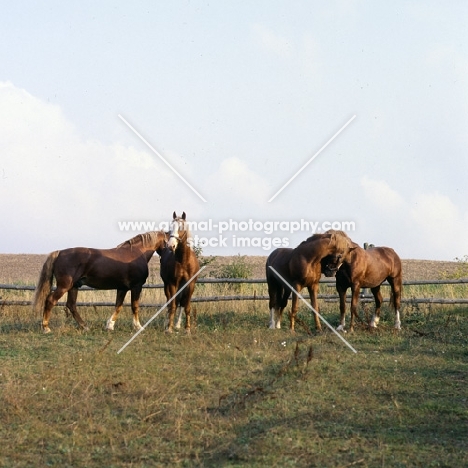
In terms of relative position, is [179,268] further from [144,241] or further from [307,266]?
[307,266]

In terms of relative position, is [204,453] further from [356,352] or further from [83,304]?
[83,304]

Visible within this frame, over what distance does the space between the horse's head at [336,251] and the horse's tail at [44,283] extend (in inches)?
183

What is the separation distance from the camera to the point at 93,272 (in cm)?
1244

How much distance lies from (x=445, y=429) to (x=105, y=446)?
3.15 metres

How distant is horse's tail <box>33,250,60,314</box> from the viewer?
40.3ft

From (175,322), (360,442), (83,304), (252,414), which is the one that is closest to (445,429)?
(360,442)

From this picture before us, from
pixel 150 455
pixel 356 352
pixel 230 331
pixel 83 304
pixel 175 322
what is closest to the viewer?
pixel 150 455

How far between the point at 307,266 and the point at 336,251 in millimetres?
579

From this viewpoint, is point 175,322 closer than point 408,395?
No

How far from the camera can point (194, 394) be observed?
8.01m

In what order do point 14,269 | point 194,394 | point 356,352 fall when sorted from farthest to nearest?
point 14,269, point 356,352, point 194,394

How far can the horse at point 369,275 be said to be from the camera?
1265 cm

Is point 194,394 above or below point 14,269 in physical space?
below

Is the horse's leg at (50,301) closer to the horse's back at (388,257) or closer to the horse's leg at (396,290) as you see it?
the horse's back at (388,257)
